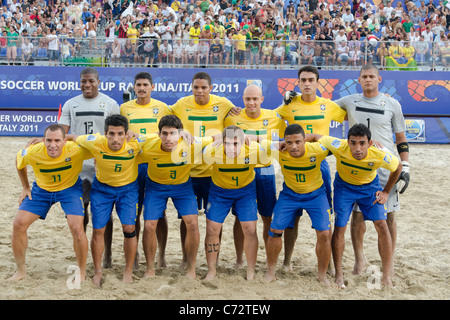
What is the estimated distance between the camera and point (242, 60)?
14680mm

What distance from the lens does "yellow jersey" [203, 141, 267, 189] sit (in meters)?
5.43

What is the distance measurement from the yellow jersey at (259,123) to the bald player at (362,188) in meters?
0.52

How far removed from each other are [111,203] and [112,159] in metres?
0.51

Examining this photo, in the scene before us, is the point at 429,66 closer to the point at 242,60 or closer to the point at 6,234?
the point at 242,60

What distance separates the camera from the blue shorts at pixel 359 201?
5441mm

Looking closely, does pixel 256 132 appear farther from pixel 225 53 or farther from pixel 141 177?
pixel 225 53

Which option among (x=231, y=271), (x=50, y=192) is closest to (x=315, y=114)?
(x=231, y=271)

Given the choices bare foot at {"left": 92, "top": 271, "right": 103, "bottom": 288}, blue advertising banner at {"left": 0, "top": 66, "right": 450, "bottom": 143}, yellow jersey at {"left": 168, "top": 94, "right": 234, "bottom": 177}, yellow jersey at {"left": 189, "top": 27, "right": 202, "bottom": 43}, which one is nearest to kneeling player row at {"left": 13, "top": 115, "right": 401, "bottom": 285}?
bare foot at {"left": 92, "top": 271, "right": 103, "bottom": 288}

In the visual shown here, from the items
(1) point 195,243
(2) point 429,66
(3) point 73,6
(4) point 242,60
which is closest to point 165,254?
(1) point 195,243

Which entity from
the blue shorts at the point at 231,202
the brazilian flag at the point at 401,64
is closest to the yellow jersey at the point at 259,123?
the blue shorts at the point at 231,202

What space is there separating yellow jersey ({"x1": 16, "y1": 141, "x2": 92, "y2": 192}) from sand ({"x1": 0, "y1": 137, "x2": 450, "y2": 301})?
39.4 inches

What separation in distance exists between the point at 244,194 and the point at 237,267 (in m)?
0.94

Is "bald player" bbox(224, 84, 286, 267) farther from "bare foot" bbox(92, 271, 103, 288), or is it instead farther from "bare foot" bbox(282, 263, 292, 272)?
"bare foot" bbox(92, 271, 103, 288)

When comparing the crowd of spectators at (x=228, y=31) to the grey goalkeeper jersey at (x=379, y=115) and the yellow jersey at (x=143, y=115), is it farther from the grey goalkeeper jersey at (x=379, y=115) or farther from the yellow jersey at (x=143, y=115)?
the grey goalkeeper jersey at (x=379, y=115)
